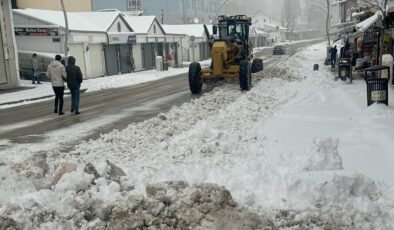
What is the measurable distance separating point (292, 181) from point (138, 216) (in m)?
2.03

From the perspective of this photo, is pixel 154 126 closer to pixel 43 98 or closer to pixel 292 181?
pixel 292 181

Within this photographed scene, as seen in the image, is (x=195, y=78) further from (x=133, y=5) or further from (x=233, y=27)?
(x=133, y=5)

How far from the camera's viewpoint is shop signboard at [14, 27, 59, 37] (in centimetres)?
2982

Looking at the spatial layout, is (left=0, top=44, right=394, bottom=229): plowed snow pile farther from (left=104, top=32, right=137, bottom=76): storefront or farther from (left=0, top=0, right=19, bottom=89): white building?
(left=104, top=32, right=137, bottom=76): storefront

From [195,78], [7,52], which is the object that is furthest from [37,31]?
[195,78]

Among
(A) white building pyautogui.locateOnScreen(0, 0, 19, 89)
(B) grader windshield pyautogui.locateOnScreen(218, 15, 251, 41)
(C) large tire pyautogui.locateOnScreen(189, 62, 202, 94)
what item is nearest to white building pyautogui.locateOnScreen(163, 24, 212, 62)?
(A) white building pyautogui.locateOnScreen(0, 0, 19, 89)

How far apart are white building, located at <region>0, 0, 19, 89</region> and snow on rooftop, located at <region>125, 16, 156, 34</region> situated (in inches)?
645

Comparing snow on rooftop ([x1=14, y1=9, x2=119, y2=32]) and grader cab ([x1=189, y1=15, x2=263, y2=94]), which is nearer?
grader cab ([x1=189, y1=15, x2=263, y2=94])

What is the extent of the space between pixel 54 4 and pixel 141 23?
8.00 meters

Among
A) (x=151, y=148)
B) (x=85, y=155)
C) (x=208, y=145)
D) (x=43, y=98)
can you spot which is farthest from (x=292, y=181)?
(x=43, y=98)

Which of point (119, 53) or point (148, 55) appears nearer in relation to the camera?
point (119, 53)

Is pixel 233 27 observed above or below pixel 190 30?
below

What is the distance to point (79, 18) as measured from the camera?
1393 inches

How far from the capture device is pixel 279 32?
419ft
